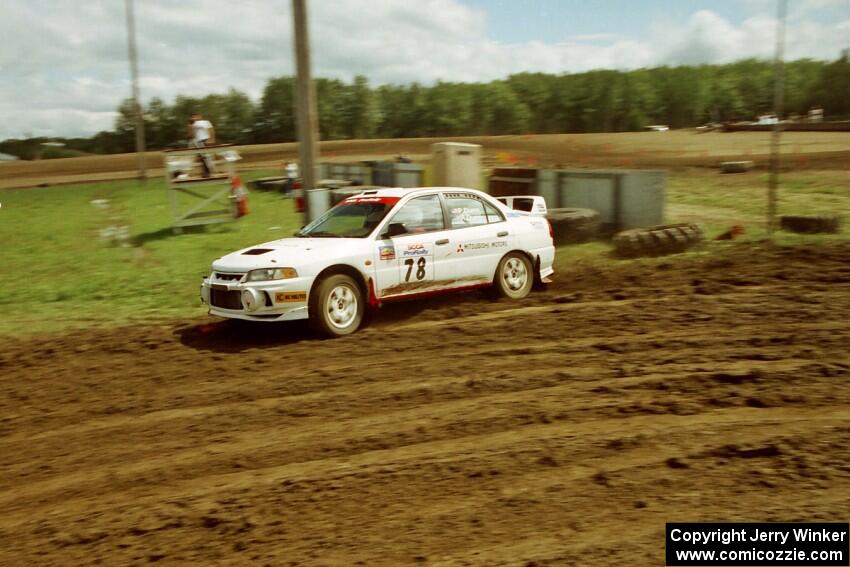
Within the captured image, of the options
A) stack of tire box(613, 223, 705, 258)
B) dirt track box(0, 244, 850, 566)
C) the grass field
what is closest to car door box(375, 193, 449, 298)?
dirt track box(0, 244, 850, 566)

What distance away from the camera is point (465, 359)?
6758mm

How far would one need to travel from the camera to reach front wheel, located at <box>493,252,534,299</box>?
9.38 m

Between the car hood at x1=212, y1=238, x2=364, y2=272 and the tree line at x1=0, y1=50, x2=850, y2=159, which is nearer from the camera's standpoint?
the car hood at x1=212, y1=238, x2=364, y2=272

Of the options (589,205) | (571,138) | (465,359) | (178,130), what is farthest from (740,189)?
(178,130)

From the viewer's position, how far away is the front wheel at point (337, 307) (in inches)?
305

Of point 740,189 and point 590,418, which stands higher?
point 740,189

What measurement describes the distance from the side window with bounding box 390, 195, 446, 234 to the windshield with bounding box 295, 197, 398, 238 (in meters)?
0.16

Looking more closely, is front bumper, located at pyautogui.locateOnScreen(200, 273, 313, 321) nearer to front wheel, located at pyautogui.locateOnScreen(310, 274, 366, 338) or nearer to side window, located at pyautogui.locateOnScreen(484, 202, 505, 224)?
front wheel, located at pyautogui.locateOnScreen(310, 274, 366, 338)

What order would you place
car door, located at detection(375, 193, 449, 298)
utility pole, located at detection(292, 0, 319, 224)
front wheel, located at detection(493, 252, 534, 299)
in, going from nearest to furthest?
car door, located at detection(375, 193, 449, 298)
front wheel, located at detection(493, 252, 534, 299)
utility pole, located at detection(292, 0, 319, 224)

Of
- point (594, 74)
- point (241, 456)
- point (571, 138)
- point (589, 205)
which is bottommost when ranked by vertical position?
point (241, 456)

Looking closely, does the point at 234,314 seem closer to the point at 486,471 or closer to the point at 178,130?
the point at 486,471

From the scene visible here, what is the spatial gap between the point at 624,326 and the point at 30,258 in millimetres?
12078

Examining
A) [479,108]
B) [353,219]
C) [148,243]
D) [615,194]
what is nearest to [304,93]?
[353,219]

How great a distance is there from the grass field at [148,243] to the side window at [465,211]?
2764 mm
